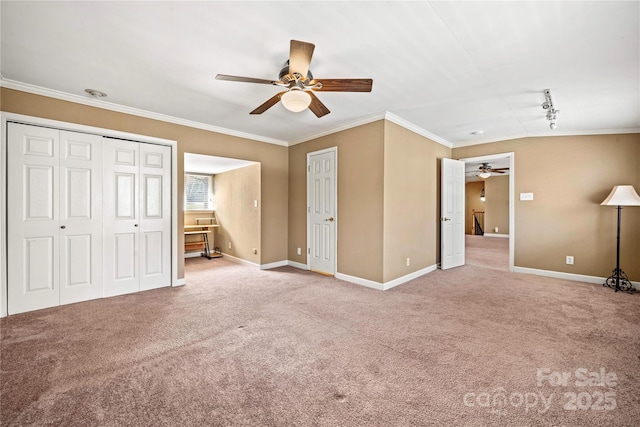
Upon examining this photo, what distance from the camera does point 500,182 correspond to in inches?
428

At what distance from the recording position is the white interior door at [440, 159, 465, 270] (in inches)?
210

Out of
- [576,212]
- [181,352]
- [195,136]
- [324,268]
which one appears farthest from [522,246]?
[195,136]

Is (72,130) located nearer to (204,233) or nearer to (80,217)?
(80,217)

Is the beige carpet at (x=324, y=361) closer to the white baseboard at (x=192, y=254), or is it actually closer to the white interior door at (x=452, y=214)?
the white interior door at (x=452, y=214)

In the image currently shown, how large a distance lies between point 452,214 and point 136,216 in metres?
5.46

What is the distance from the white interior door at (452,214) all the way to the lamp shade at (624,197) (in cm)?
214

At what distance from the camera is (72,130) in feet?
11.1

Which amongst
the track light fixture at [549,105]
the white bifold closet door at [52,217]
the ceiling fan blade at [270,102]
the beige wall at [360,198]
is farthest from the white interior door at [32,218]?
the track light fixture at [549,105]

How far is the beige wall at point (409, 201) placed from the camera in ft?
13.5

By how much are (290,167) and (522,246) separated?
4625mm

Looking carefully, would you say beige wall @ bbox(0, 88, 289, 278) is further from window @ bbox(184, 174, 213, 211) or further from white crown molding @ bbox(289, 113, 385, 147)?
window @ bbox(184, 174, 213, 211)

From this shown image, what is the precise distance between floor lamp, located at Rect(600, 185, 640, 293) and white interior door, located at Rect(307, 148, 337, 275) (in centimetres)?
405

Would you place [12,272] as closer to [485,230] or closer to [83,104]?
[83,104]

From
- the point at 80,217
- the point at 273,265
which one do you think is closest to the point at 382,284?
the point at 273,265
